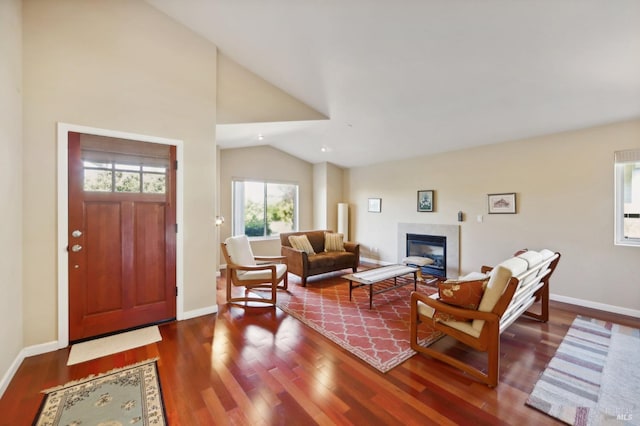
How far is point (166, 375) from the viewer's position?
7.19 ft

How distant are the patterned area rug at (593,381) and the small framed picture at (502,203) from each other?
200 centimetres

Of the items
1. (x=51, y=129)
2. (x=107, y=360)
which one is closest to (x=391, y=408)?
(x=107, y=360)

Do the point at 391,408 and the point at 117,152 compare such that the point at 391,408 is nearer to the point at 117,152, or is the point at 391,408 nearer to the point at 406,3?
the point at 406,3

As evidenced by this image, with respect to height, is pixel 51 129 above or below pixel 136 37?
below

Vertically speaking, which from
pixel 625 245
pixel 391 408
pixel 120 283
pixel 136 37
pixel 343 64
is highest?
pixel 136 37

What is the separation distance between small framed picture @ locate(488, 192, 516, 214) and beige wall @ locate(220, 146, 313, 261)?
4.28m

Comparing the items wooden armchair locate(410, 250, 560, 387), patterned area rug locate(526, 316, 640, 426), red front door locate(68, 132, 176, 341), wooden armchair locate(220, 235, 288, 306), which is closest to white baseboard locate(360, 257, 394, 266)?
wooden armchair locate(220, 235, 288, 306)

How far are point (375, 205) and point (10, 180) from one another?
5.92 meters

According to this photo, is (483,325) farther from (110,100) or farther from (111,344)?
(110,100)

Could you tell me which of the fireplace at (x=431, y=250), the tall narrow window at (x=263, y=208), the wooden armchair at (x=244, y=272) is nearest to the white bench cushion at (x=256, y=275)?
the wooden armchair at (x=244, y=272)

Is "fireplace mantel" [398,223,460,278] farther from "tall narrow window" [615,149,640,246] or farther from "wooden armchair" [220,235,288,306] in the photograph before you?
"wooden armchair" [220,235,288,306]

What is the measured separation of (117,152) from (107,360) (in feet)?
6.72

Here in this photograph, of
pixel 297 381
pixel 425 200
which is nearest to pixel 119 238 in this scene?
pixel 297 381

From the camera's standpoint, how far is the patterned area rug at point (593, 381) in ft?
5.89
